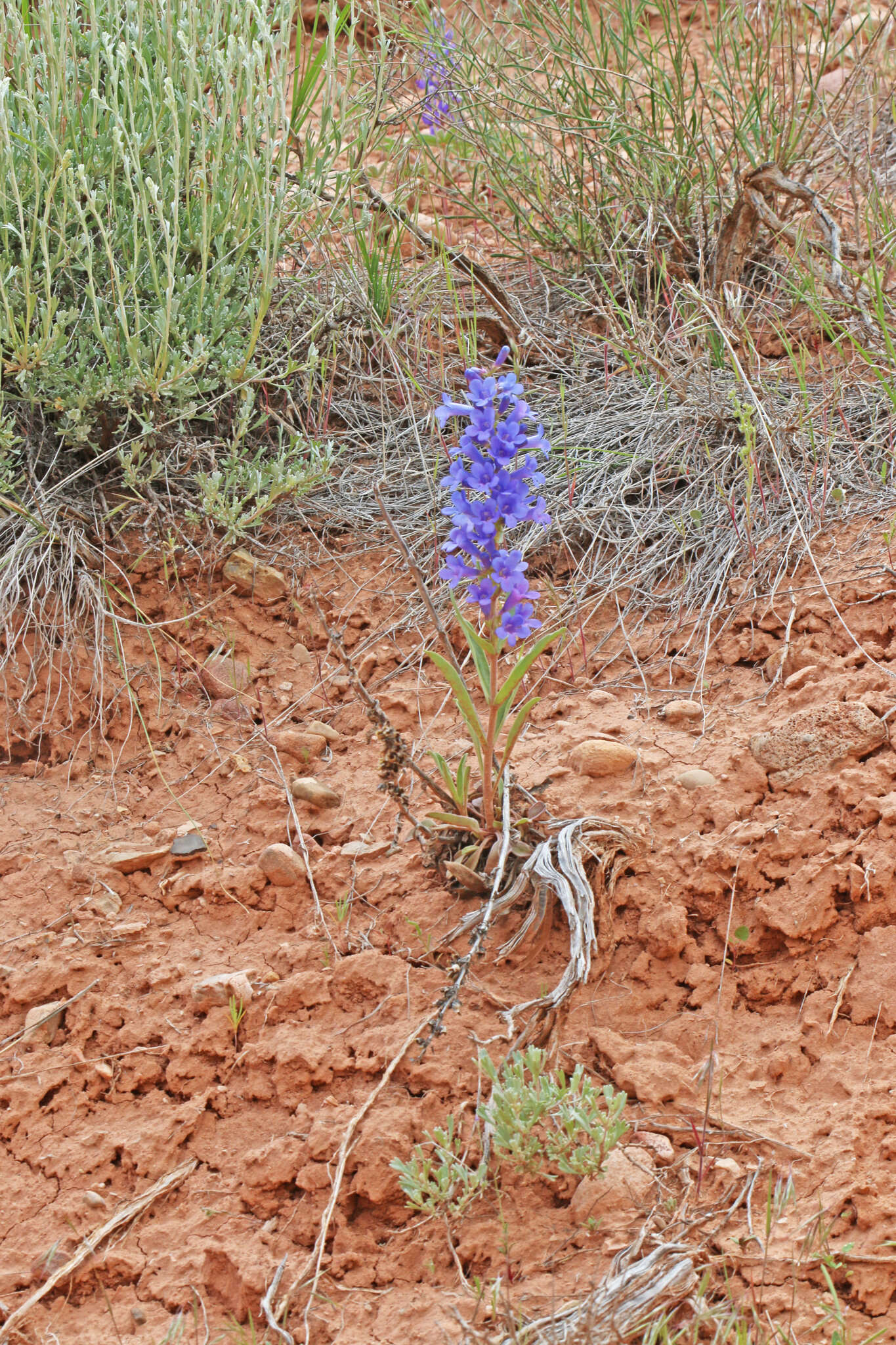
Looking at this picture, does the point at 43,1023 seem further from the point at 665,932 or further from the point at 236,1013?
the point at 665,932

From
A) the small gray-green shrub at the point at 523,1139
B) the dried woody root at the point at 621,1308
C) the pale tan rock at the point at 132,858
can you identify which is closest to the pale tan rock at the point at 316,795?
the pale tan rock at the point at 132,858

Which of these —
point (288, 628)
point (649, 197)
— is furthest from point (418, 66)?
point (288, 628)

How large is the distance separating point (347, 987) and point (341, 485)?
5.52ft

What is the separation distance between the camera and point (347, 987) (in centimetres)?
197

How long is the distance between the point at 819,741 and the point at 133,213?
78.6 inches

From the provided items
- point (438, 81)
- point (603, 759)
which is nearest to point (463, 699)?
point (603, 759)

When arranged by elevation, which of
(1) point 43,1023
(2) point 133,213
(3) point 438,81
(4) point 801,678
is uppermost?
(3) point 438,81

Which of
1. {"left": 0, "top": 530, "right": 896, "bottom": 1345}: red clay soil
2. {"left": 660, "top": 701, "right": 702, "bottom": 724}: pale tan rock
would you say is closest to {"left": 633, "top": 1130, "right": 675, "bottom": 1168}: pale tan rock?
{"left": 0, "top": 530, "right": 896, "bottom": 1345}: red clay soil

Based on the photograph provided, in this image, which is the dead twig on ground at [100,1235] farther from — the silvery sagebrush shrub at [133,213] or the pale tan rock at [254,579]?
the silvery sagebrush shrub at [133,213]

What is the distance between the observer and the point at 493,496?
185cm

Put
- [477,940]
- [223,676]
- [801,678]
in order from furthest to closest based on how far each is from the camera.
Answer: [223,676]
[801,678]
[477,940]

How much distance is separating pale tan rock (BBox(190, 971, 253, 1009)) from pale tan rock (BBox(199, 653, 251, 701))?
90 cm

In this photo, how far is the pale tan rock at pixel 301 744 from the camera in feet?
8.34

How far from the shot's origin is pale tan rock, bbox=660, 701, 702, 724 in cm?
243
